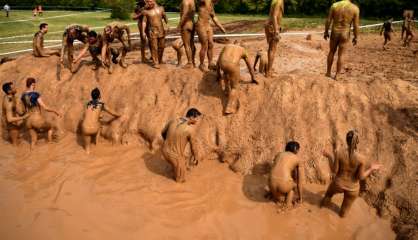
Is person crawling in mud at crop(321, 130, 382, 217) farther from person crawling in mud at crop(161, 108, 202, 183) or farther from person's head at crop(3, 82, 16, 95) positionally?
person's head at crop(3, 82, 16, 95)

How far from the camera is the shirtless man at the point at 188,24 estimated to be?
356 inches

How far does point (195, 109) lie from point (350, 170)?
2.75 metres

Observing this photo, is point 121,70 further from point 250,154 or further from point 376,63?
point 376,63

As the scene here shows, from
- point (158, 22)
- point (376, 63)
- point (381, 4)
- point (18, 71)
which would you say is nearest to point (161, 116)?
point (158, 22)

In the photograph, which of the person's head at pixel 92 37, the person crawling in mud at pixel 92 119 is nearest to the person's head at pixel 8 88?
the person crawling in mud at pixel 92 119

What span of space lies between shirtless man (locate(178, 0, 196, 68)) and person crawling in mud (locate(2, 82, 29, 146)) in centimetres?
394

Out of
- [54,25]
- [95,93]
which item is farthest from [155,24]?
→ [54,25]

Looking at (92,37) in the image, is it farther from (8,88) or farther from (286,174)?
(286,174)

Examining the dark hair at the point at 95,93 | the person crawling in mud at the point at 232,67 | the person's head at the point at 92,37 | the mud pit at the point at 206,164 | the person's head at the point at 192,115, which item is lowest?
the mud pit at the point at 206,164

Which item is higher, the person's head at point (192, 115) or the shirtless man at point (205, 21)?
the shirtless man at point (205, 21)

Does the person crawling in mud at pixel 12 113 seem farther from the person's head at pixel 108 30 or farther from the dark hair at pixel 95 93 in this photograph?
the person's head at pixel 108 30

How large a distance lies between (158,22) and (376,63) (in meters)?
8.27

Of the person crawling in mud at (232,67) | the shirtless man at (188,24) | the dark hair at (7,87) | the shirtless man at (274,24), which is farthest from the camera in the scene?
the shirtless man at (188,24)

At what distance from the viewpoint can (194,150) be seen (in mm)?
7156
